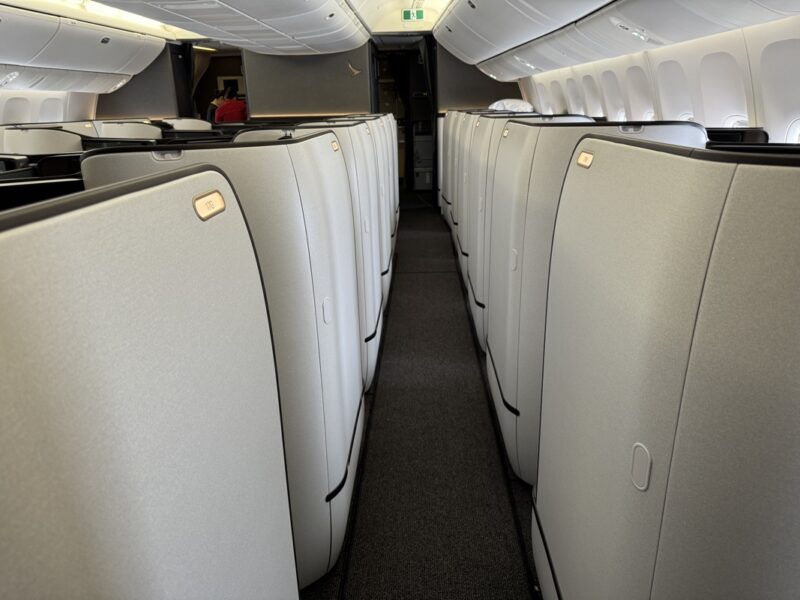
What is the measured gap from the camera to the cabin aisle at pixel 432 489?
194 centimetres

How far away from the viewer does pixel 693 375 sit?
0.82 meters

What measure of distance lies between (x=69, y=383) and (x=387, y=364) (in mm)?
3095

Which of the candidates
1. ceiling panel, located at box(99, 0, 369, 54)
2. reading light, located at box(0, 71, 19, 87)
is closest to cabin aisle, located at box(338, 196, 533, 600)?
ceiling panel, located at box(99, 0, 369, 54)

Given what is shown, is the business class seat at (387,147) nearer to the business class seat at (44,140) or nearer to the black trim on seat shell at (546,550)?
the business class seat at (44,140)

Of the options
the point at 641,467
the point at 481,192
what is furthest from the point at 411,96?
the point at 641,467

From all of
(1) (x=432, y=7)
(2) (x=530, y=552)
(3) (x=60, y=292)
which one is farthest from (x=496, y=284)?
(1) (x=432, y=7)

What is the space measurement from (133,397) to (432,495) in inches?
73.9

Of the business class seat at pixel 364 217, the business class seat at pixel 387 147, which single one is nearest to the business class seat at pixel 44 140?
the business class seat at pixel 387 147

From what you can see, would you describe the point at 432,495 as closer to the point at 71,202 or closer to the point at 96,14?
the point at 71,202

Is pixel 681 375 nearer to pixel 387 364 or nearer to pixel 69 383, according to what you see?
pixel 69 383

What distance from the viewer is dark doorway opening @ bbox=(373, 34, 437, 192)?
37.7 ft

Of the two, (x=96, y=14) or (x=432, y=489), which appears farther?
(x=96, y=14)

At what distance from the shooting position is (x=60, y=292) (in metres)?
0.57

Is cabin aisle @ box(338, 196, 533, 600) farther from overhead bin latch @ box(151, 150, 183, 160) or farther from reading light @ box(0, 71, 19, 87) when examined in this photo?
reading light @ box(0, 71, 19, 87)
